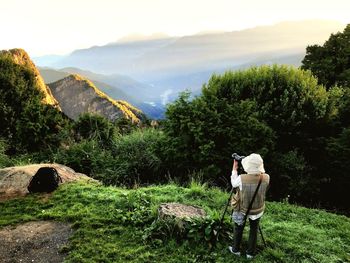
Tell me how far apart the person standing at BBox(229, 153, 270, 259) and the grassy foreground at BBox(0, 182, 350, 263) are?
1.42 feet

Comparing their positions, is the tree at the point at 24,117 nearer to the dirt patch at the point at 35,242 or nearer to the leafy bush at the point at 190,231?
the dirt patch at the point at 35,242

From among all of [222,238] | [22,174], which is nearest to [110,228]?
[222,238]

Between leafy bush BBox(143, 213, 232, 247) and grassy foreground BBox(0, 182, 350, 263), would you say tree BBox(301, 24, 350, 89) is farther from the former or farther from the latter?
leafy bush BBox(143, 213, 232, 247)

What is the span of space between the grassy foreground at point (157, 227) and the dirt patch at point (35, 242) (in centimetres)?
28

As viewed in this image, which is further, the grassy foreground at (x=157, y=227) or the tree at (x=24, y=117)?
the tree at (x=24, y=117)

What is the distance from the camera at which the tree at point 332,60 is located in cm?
2728

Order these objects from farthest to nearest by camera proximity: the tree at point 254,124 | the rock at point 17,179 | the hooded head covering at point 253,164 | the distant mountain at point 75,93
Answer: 1. the distant mountain at point 75,93
2. the tree at point 254,124
3. the rock at point 17,179
4. the hooded head covering at point 253,164

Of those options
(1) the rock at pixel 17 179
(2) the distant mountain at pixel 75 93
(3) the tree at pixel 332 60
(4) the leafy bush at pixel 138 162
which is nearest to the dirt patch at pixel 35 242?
(1) the rock at pixel 17 179

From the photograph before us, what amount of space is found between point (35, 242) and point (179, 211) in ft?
10.8

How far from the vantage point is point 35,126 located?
20969 mm

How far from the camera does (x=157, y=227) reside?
9289 millimetres

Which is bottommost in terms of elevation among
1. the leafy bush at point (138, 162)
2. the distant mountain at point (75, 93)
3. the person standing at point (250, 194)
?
the distant mountain at point (75, 93)

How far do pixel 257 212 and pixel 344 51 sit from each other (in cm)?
2292

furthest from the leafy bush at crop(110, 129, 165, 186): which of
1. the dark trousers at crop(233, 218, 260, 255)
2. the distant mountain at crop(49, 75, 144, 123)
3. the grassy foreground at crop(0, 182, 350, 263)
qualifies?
the distant mountain at crop(49, 75, 144, 123)
